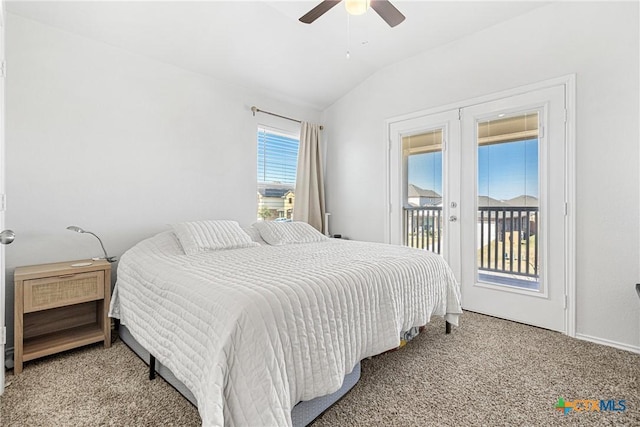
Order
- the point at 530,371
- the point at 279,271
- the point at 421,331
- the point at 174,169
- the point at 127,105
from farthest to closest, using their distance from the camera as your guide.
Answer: the point at 174,169 < the point at 127,105 < the point at 421,331 < the point at 530,371 < the point at 279,271

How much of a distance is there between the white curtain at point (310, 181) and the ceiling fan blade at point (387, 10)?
212 cm

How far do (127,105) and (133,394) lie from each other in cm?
227

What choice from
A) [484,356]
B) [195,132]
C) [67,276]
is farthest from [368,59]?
[67,276]

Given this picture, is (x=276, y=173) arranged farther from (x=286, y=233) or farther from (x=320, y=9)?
(x=320, y=9)

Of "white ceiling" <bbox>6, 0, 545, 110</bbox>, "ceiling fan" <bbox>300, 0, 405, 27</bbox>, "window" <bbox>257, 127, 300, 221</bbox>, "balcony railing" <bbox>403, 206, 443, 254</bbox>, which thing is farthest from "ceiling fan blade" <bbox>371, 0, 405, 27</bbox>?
"window" <bbox>257, 127, 300, 221</bbox>

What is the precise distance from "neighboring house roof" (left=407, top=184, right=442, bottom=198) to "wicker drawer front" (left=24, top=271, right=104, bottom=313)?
3.05m

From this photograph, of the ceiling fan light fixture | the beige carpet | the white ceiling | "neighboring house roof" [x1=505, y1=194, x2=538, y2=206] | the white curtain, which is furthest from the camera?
the white curtain

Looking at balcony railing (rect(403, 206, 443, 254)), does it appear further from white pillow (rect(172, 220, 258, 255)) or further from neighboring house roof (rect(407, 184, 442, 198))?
white pillow (rect(172, 220, 258, 255))

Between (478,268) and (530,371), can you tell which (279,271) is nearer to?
(530,371)

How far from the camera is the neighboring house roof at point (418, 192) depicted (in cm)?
336

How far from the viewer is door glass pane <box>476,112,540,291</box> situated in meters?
2.72

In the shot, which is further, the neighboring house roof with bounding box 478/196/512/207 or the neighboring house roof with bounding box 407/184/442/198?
the neighboring house roof with bounding box 407/184/442/198

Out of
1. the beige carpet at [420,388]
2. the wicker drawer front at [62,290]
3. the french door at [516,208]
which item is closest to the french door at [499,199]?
the french door at [516,208]

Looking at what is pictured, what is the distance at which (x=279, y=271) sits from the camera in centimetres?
161
